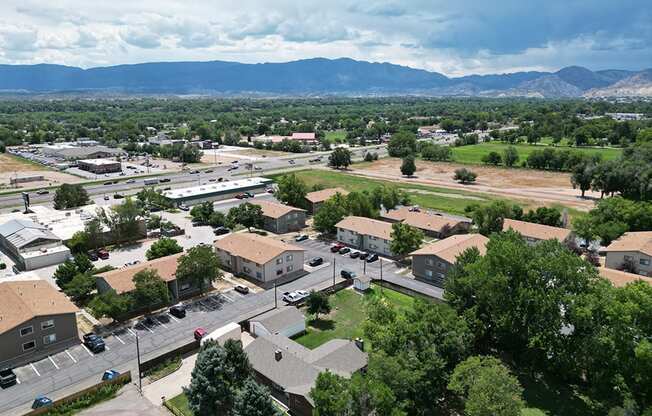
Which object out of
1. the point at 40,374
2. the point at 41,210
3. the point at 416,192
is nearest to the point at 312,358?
the point at 40,374

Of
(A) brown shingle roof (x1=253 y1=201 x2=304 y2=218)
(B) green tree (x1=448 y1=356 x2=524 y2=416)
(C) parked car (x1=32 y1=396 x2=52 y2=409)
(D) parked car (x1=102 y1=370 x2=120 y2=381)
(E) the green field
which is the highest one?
(B) green tree (x1=448 y1=356 x2=524 y2=416)

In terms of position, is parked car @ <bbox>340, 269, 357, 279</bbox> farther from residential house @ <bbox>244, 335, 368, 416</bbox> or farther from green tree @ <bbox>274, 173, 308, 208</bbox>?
green tree @ <bbox>274, 173, 308, 208</bbox>

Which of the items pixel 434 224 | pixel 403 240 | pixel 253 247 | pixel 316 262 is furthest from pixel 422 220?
pixel 253 247

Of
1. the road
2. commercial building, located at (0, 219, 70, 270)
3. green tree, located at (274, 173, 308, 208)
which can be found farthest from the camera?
the road

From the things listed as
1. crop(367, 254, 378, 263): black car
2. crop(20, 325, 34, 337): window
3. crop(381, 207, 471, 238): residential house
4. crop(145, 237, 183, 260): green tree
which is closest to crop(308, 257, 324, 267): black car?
crop(367, 254, 378, 263): black car

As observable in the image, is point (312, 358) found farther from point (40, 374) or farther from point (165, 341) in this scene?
point (40, 374)

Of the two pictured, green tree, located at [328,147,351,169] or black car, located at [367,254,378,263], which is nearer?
black car, located at [367,254,378,263]

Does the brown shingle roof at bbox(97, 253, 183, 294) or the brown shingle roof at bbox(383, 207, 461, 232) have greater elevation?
the brown shingle roof at bbox(97, 253, 183, 294)
